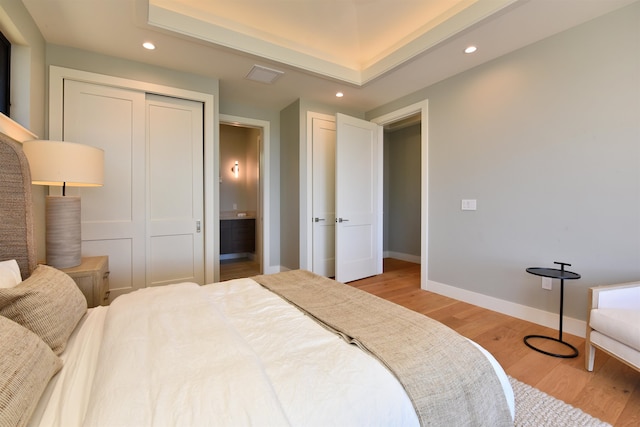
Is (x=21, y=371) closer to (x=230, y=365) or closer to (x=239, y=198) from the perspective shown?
(x=230, y=365)

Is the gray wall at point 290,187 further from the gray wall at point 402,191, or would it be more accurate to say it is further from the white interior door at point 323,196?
the gray wall at point 402,191

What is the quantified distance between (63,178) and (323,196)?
2.71 m

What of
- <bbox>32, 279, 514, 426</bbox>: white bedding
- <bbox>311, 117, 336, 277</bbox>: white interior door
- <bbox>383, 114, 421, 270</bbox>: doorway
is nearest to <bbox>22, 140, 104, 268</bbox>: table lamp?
<bbox>32, 279, 514, 426</bbox>: white bedding

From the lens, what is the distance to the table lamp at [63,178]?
181 centimetres

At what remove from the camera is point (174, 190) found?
2963 millimetres

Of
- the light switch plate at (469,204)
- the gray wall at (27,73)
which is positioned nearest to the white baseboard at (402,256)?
the light switch plate at (469,204)

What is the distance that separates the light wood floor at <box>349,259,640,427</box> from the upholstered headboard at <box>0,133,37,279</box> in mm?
3016

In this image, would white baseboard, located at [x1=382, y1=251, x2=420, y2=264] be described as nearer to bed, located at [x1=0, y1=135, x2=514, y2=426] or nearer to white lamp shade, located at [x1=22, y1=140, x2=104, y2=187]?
bed, located at [x1=0, y1=135, x2=514, y2=426]

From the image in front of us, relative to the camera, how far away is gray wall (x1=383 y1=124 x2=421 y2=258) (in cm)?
527

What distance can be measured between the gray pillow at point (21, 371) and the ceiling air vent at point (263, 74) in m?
2.74

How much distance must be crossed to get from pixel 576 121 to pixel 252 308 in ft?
9.44

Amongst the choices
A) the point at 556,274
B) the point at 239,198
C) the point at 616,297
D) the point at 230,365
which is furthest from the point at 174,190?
the point at 616,297

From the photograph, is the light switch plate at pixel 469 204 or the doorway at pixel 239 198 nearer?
the light switch plate at pixel 469 204

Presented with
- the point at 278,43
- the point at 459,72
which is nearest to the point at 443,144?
the point at 459,72
